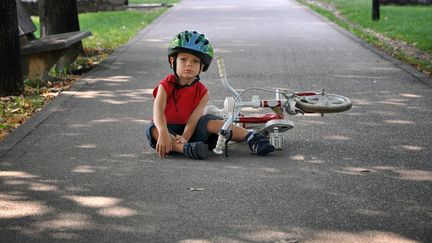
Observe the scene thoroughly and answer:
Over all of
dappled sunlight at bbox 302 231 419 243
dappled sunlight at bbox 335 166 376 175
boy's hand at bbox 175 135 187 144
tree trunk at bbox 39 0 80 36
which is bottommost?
dappled sunlight at bbox 335 166 376 175

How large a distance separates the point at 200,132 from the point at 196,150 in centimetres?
24

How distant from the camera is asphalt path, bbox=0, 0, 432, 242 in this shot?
4801 millimetres

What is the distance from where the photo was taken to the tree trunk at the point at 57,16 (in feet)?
47.9

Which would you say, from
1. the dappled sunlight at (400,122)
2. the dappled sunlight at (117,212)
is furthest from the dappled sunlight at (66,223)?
the dappled sunlight at (400,122)

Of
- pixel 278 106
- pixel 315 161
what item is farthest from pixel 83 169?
pixel 315 161

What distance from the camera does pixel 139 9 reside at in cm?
2880

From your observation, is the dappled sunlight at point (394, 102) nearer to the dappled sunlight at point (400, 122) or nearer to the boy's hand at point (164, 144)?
the dappled sunlight at point (400, 122)

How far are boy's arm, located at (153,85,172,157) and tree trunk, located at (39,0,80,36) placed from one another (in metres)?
8.60

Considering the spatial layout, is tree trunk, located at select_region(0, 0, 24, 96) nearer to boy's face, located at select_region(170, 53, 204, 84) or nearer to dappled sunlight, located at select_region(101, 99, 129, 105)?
dappled sunlight, located at select_region(101, 99, 129, 105)

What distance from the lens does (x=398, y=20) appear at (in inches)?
825

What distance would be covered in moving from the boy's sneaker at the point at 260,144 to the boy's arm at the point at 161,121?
0.66m

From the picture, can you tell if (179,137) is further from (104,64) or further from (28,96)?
(104,64)

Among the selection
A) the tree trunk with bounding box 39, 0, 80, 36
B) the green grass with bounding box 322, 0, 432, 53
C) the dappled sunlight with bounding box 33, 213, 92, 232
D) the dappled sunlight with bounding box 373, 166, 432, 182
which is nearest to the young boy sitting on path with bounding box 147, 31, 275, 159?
the dappled sunlight with bounding box 373, 166, 432, 182

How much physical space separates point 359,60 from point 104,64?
402 cm
